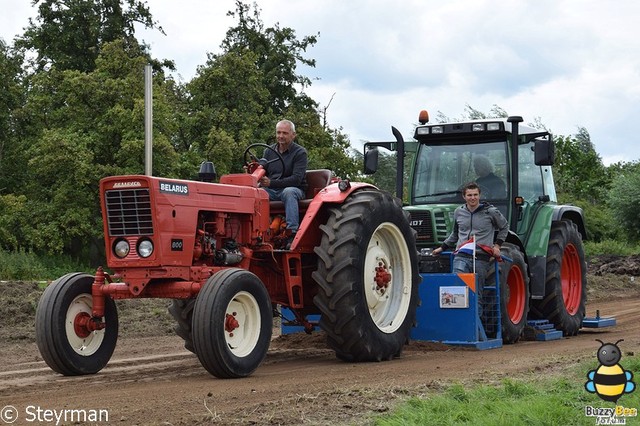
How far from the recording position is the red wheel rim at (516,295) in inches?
440

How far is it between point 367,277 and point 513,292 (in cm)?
294

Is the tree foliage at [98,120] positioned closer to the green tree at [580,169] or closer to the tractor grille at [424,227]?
the tractor grille at [424,227]

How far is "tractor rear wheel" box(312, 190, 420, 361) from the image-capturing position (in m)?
8.50

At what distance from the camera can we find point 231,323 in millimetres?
7508

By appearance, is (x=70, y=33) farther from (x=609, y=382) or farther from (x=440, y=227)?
(x=609, y=382)

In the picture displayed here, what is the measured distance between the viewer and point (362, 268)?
870 cm

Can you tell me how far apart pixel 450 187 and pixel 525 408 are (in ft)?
21.7

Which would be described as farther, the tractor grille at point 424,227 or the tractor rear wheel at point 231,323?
the tractor grille at point 424,227

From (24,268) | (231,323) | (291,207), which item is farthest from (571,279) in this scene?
(24,268)

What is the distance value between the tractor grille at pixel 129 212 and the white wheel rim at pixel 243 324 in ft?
3.00

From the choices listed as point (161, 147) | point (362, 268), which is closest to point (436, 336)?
point (362, 268)

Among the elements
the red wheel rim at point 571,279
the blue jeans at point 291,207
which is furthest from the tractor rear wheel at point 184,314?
the red wheel rim at point 571,279

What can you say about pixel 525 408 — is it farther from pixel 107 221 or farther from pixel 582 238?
pixel 582 238

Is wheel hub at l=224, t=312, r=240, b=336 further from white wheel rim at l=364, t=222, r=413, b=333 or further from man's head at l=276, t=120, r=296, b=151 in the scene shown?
man's head at l=276, t=120, r=296, b=151
